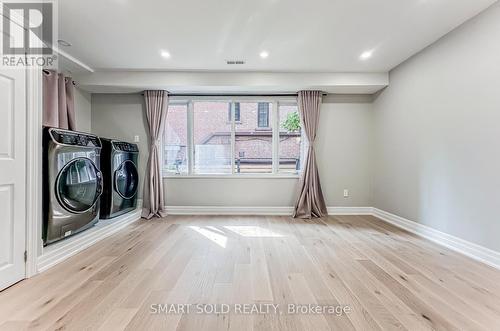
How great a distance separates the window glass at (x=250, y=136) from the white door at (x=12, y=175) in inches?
121

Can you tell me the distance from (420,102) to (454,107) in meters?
0.56

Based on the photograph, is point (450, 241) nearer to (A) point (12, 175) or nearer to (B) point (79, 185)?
(B) point (79, 185)

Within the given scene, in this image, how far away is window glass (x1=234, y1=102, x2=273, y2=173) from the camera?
4.59 metres

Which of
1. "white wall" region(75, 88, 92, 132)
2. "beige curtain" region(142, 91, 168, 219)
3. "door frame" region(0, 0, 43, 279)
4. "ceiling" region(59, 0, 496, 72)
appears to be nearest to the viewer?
"door frame" region(0, 0, 43, 279)

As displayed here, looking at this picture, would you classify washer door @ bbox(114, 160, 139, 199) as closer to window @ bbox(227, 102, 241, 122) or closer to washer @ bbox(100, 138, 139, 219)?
washer @ bbox(100, 138, 139, 219)

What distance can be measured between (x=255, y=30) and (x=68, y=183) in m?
2.47

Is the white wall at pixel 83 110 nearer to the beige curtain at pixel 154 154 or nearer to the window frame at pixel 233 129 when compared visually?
the beige curtain at pixel 154 154

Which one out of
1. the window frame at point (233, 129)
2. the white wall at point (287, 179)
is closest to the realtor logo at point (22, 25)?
the white wall at point (287, 179)

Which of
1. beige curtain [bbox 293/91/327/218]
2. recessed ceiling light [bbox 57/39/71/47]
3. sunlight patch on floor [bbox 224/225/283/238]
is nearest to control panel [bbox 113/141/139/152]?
recessed ceiling light [bbox 57/39/71/47]

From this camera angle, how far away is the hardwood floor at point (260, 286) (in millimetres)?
1437

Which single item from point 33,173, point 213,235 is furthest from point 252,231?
point 33,173

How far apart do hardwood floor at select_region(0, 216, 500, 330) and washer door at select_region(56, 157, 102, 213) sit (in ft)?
1.66

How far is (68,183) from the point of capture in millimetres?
2432

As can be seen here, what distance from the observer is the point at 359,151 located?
176 inches
